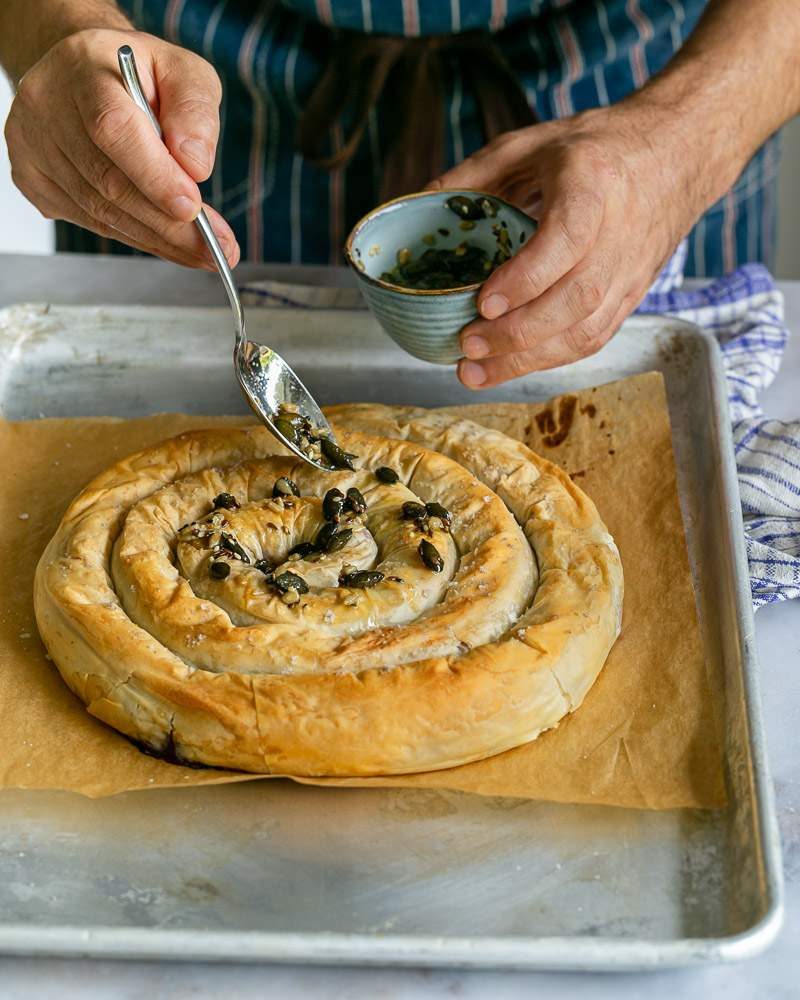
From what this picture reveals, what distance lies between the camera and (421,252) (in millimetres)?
3027

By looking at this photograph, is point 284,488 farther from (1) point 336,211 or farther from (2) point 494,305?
(1) point 336,211

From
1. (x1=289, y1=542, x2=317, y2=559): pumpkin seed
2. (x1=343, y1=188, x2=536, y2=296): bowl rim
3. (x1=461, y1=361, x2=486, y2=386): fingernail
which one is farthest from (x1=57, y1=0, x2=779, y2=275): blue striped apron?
(x1=289, y1=542, x2=317, y2=559): pumpkin seed

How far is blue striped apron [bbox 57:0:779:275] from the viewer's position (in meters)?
3.70

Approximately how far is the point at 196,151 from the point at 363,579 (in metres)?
1.00

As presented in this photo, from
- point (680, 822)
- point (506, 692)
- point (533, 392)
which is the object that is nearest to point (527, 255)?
point (533, 392)

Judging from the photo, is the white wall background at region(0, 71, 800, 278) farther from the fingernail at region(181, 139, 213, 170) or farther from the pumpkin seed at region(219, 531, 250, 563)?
the pumpkin seed at region(219, 531, 250, 563)

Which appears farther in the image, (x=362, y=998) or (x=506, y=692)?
(x=506, y=692)

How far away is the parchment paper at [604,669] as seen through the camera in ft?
7.47

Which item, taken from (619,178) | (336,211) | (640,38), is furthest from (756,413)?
(336,211)

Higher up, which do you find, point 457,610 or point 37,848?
point 457,610

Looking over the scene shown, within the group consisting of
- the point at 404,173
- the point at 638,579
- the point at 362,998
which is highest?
the point at 404,173

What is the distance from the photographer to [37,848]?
7.14 feet

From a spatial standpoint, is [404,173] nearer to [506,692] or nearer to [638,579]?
[638,579]

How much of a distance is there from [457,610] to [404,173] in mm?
1914
